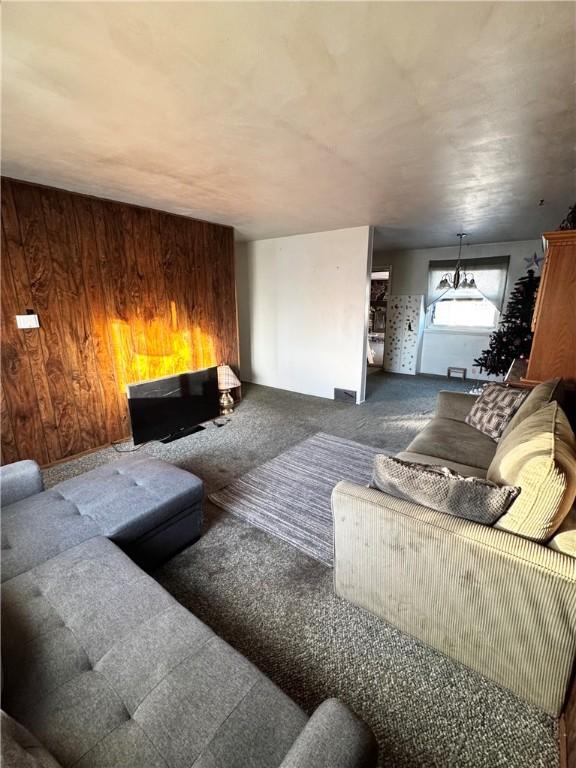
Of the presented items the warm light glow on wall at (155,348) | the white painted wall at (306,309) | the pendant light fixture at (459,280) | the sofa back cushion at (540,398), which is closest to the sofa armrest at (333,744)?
the sofa back cushion at (540,398)

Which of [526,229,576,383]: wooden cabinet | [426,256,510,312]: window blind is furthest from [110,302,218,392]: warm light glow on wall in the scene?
[426,256,510,312]: window blind

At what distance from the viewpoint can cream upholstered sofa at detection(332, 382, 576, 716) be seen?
1067 millimetres

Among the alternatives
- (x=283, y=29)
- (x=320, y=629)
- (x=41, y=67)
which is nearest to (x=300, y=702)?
(x=320, y=629)

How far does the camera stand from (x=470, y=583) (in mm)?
1190

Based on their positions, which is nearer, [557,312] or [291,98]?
[291,98]

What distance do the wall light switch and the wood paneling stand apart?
0.11ft

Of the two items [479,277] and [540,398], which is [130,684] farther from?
[479,277]

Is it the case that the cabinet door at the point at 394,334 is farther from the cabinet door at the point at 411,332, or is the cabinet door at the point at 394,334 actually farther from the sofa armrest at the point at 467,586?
the sofa armrest at the point at 467,586

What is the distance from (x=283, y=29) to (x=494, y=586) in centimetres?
206

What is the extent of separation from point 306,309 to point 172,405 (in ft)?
7.98

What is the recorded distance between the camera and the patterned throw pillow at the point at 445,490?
1.21m

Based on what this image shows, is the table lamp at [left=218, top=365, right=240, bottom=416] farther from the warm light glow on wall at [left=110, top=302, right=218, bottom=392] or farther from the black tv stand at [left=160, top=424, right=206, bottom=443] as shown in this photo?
the black tv stand at [left=160, top=424, right=206, bottom=443]

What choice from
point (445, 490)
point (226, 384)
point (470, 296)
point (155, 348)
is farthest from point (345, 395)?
point (445, 490)

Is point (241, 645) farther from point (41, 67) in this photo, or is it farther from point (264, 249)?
point (264, 249)
